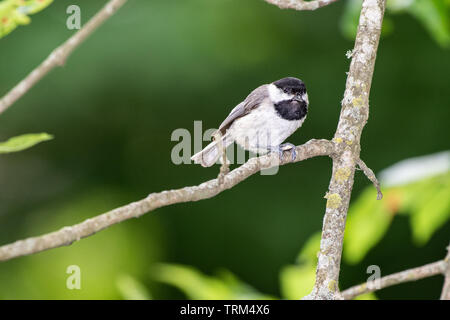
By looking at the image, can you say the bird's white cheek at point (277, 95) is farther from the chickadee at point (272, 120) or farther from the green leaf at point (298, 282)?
the green leaf at point (298, 282)

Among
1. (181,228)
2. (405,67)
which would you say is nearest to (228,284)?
(181,228)

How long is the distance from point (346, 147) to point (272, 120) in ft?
2.16

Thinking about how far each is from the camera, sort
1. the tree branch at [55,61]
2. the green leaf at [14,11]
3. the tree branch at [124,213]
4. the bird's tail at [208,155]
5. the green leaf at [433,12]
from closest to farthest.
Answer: the tree branch at [124,213] < the tree branch at [55,61] < the green leaf at [14,11] < the bird's tail at [208,155] < the green leaf at [433,12]

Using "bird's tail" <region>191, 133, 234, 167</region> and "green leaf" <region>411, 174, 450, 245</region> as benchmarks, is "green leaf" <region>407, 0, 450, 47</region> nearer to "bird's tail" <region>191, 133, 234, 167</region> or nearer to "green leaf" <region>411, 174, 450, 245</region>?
"green leaf" <region>411, 174, 450, 245</region>

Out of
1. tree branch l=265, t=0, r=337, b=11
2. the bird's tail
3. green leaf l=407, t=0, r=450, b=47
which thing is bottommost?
the bird's tail

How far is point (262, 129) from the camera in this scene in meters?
1.92

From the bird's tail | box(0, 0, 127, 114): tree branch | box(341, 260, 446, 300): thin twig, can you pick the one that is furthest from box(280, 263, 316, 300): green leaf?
box(0, 0, 127, 114): tree branch

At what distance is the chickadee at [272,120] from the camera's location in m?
1.86

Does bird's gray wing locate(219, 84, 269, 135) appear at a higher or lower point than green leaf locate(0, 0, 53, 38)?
higher

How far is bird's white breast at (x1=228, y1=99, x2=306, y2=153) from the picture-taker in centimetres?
187

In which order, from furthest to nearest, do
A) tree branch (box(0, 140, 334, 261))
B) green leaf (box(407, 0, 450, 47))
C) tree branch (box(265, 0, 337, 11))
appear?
1. green leaf (box(407, 0, 450, 47))
2. tree branch (box(265, 0, 337, 11))
3. tree branch (box(0, 140, 334, 261))

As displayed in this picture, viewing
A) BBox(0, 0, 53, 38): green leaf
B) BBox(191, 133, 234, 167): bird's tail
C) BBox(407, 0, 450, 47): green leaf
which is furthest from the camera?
BBox(407, 0, 450, 47): green leaf

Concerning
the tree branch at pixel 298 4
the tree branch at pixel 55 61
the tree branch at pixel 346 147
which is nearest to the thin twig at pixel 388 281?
the tree branch at pixel 346 147

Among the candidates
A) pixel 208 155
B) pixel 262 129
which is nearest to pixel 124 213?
pixel 208 155
